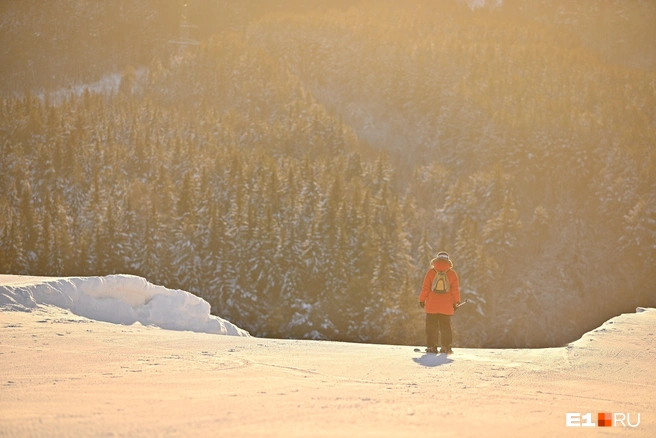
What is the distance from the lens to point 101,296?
14734 millimetres

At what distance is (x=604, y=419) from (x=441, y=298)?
4710 millimetres

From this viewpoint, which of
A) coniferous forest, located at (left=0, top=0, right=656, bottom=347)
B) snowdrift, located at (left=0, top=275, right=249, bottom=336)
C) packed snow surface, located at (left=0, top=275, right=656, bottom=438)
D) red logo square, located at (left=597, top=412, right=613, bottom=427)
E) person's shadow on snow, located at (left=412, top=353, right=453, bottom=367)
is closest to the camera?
packed snow surface, located at (left=0, top=275, right=656, bottom=438)

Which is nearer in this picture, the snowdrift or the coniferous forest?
the snowdrift

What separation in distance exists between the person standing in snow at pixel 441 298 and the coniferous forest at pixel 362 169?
44352mm

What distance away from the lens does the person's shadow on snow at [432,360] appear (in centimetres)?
1041

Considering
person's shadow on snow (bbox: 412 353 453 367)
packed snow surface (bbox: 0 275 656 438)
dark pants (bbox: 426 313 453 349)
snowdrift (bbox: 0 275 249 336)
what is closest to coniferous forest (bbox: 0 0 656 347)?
snowdrift (bbox: 0 275 249 336)

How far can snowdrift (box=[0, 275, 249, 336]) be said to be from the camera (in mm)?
13375

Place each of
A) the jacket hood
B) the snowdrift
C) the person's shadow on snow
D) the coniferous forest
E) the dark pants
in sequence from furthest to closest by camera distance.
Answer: the coniferous forest → the snowdrift → the dark pants → the jacket hood → the person's shadow on snow

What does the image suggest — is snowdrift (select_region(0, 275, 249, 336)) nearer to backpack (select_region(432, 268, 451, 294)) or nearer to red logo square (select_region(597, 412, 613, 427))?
backpack (select_region(432, 268, 451, 294))

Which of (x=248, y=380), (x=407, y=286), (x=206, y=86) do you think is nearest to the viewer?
(x=248, y=380)

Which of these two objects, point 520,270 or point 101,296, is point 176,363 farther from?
point 520,270

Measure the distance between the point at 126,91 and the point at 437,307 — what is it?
128109mm

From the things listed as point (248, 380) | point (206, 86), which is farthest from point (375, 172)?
point (248, 380)

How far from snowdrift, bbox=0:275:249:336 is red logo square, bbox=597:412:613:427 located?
30.9 feet
